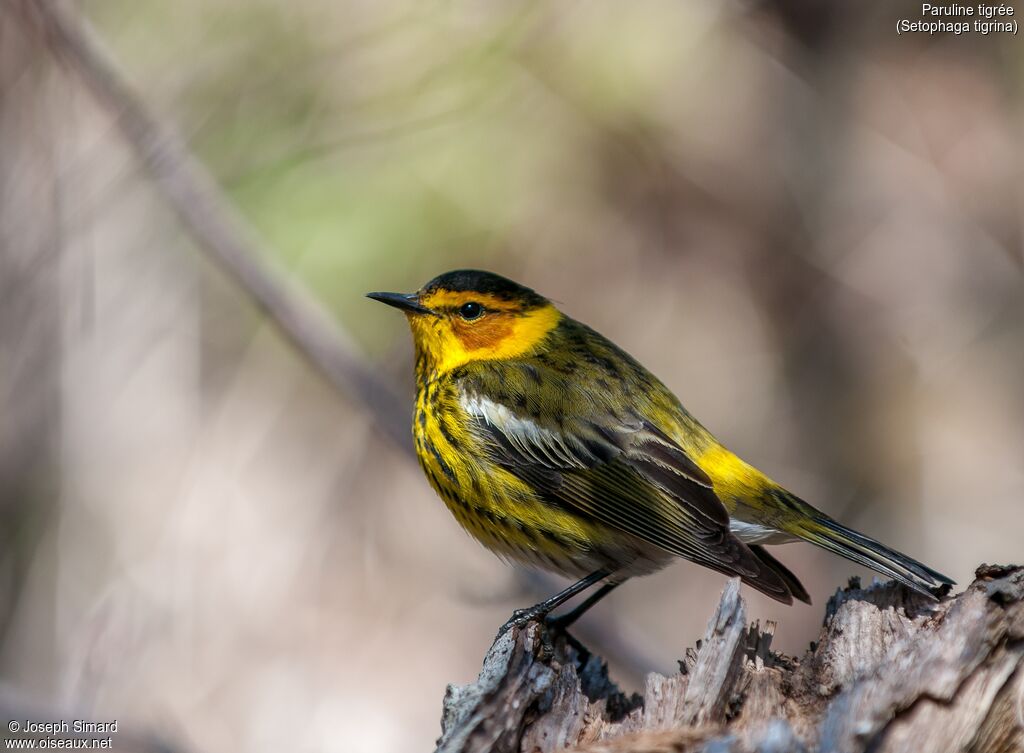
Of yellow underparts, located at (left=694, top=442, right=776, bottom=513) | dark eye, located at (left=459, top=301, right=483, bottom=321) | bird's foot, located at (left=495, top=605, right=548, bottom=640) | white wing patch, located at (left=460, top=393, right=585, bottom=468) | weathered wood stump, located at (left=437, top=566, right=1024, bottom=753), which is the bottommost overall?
weathered wood stump, located at (left=437, top=566, right=1024, bottom=753)

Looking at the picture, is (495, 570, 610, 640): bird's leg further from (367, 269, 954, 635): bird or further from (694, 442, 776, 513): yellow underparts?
(694, 442, 776, 513): yellow underparts

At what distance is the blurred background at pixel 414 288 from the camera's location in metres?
5.91

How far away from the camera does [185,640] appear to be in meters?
6.11

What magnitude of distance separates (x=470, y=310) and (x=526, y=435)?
71 cm

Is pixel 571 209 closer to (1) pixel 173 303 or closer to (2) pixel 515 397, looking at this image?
(1) pixel 173 303

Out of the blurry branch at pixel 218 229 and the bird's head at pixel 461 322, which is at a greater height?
the blurry branch at pixel 218 229

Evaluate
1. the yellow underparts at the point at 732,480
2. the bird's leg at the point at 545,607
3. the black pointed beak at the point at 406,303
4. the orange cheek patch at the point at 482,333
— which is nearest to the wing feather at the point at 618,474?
the yellow underparts at the point at 732,480

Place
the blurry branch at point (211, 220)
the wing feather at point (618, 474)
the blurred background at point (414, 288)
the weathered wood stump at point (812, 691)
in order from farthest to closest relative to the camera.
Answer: the blurred background at point (414, 288), the blurry branch at point (211, 220), the wing feather at point (618, 474), the weathered wood stump at point (812, 691)

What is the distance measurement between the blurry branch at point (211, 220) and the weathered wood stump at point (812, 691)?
2566 millimetres

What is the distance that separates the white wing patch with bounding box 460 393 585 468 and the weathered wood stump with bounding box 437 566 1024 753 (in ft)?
2.83

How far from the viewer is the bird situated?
385 cm

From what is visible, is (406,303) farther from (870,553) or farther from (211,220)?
(870,553)

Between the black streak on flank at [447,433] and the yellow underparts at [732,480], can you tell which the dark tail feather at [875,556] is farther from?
the black streak on flank at [447,433]

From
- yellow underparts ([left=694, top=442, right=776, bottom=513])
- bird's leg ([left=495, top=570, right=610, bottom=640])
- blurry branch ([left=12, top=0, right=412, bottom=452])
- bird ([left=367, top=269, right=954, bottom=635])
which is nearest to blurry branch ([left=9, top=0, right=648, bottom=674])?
blurry branch ([left=12, top=0, right=412, bottom=452])
